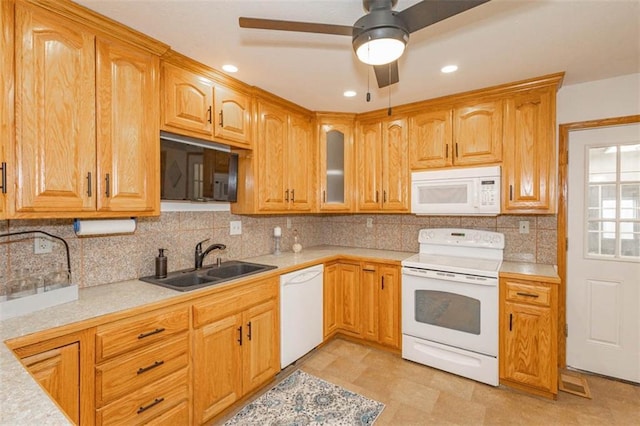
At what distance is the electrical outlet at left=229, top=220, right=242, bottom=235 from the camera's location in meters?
2.77

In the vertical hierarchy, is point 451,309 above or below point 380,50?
below

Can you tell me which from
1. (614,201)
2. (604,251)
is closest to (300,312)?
(604,251)

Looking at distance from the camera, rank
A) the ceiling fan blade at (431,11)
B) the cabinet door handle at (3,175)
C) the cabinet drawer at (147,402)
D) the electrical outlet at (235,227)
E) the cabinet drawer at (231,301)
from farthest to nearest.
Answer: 1. the electrical outlet at (235,227)
2. the cabinet drawer at (231,301)
3. the cabinet drawer at (147,402)
4. the cabinet door handle at (3,175)
5. the ceiling fan blade at (431,11)

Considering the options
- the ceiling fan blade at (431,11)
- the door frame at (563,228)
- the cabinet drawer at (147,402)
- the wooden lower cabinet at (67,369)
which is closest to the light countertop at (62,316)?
the wooden lower cabinet at (67,369)

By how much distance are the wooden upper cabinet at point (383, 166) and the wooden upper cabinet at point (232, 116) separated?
1304mm

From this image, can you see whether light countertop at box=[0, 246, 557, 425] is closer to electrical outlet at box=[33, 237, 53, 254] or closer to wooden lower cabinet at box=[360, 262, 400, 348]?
wooden lower cabinet at box=[360, 262, 400, 348]

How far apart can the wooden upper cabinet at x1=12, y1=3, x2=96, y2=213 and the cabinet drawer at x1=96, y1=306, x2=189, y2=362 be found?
641mm

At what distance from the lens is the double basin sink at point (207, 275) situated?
204 centimetres

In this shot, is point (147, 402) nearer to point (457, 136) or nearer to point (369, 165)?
point (369, 165)

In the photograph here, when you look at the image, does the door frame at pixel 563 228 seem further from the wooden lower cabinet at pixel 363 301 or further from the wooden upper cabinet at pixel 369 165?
the wooden upper cabinet at pixel 369 165

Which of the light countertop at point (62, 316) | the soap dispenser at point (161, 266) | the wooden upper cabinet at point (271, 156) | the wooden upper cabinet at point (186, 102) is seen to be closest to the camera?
the light countertop at point (62, 316)

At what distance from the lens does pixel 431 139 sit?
2.86 metres

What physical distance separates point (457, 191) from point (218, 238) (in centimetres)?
217

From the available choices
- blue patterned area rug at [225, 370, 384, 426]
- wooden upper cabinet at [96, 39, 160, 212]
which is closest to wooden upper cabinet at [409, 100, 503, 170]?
blue patterned area rug at [225, 370, 384, 426]
